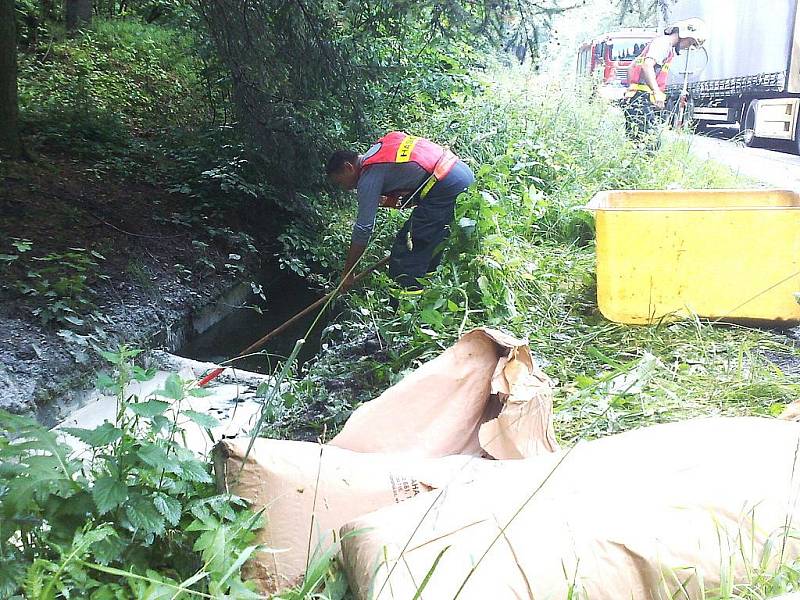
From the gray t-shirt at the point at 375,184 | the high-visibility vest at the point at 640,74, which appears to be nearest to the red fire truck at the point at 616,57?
the high-visibility vest at the point at 640,74

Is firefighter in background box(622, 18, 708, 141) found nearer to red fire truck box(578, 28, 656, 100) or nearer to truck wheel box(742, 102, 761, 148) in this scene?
red fire truck box(578, 28, 656, 100)

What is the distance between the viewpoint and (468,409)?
197 centimetres

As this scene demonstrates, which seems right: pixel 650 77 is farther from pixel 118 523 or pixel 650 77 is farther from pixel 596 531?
pixel 118 523

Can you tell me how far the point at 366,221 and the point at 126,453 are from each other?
9.05 ft

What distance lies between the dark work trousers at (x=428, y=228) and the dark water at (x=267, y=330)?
0.77m

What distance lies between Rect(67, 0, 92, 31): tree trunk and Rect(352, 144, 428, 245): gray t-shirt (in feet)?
27.8

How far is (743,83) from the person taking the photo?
7074 millimetres

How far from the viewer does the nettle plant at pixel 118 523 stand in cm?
119

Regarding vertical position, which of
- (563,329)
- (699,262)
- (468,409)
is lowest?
(563,329)

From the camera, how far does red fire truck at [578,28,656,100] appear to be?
834 centimetres

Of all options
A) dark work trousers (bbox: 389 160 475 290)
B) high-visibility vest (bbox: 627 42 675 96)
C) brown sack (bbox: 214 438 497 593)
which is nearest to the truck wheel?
high-visibility vest (bbox: 627 42 675 96)

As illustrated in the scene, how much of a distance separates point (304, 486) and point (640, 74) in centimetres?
768

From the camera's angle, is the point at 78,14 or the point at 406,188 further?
the point at 78,14

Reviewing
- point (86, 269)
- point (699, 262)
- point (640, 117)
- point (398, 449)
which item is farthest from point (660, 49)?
point (398, 449)
